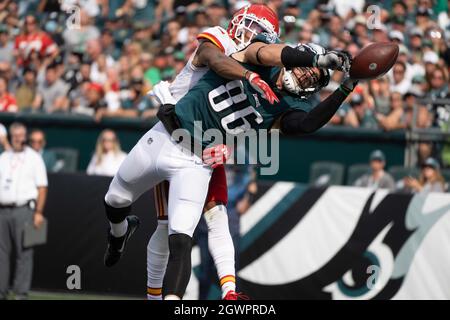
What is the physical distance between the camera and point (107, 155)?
12.8 metres

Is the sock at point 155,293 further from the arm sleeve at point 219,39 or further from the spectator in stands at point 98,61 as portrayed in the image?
the spectator in stands at point 98,61

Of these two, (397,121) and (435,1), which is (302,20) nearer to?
Result: (435,1)

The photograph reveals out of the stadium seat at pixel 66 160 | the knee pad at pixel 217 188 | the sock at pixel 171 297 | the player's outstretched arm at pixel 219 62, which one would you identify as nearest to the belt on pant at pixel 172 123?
the knee pad at pixel 217 188

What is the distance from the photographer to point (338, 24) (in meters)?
14.0

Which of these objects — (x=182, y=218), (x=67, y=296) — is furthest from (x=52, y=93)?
(x=182, y=218)

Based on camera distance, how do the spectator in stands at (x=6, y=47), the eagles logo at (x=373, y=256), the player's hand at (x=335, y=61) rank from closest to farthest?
1. the player's hand at (x=335, y=61)
2. the eagles logo at (x=373, y=256)
3. the spectator in stands at (x=6, y=47)

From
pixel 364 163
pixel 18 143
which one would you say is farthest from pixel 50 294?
pixel 364 163

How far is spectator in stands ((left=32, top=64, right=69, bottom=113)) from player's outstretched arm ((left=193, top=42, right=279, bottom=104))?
307 inches

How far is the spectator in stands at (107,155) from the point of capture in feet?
41.8

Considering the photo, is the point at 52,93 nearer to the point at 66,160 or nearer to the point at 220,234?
the point at 66,160

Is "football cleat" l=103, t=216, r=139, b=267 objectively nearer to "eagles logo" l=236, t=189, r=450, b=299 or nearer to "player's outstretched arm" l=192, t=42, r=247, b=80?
"player's outstretched arm" l=192, t=42, r=247, b=80

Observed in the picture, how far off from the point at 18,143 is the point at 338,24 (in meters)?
4.80

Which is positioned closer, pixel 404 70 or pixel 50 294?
pixel 50 294

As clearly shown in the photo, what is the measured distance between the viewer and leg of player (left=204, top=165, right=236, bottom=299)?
7.03 meters
